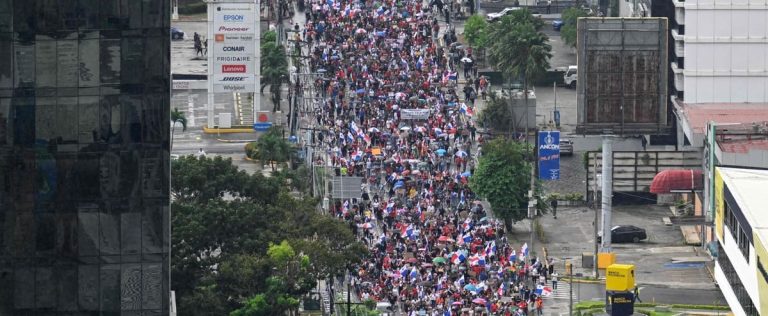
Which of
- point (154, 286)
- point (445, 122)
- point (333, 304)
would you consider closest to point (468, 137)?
point (445, 122)

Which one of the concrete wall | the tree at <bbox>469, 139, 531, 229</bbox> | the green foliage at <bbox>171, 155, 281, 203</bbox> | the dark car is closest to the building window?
the green foliage at <bbox>171, 155, 281, 203</bbox>

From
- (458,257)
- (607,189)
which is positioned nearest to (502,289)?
(458,257)

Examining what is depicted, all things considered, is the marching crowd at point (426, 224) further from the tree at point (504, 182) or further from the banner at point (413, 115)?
the tree at point (504, 182)

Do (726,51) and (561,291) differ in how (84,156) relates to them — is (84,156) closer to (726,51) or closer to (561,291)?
(561,291)

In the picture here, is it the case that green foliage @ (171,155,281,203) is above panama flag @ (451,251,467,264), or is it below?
above

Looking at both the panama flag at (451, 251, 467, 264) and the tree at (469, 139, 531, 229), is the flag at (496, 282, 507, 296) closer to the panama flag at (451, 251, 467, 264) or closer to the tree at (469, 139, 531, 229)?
the panama flag at (451, 251, 467, 264)

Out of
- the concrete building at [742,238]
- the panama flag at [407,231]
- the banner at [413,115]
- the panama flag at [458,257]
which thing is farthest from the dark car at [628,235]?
the banner at [413,115]
